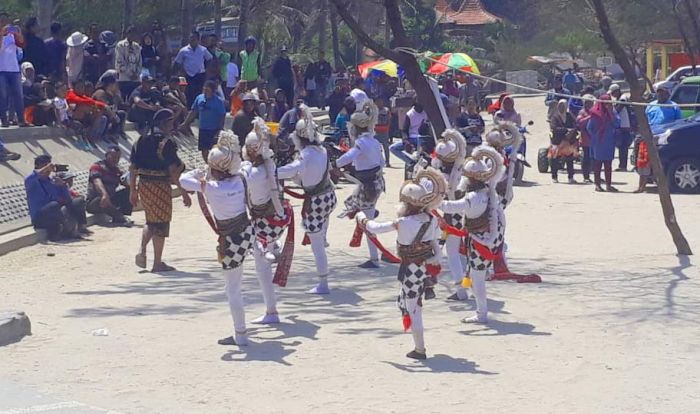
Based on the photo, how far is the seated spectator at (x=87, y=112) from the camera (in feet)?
68.2

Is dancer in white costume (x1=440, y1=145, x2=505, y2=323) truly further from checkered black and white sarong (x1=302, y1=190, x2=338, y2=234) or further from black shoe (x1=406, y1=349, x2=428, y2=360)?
checkered black and white sarong (x1=302, y1=190, x2=338, y2=234)

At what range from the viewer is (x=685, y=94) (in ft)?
90.5

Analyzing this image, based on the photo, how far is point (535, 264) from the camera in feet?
47.3

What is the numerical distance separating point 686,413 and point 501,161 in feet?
10.8

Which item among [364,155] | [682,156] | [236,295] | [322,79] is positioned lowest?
[236,295]

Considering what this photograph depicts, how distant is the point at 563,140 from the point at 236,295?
15700 mm

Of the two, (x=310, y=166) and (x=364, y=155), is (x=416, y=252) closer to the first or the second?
(x=310, y=166)

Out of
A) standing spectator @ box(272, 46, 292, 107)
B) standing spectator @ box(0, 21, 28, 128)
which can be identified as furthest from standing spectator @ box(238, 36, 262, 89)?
standing spectator @ box(0, 21, 28, 128)

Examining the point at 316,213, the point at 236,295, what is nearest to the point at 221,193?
the point at 236,295

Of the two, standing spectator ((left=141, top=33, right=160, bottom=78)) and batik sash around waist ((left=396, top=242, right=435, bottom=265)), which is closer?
batik sash around waist ((left=396, top=242, right=435, bottom=265))

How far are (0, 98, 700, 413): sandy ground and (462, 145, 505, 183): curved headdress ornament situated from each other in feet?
4.25

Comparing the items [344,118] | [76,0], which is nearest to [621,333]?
[344,118]

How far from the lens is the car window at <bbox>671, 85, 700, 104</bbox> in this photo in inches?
1075

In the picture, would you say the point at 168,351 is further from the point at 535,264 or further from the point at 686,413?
the point at 535,264
